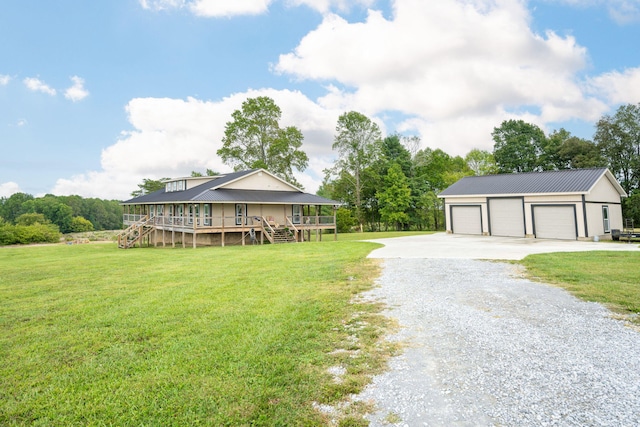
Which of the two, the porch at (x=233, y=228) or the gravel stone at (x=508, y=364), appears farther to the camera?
the porch at (x=233, y=228)

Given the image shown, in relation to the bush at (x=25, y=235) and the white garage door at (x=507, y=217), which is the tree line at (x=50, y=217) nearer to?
the bush at (x=25, y=235)

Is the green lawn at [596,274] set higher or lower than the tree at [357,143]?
lower

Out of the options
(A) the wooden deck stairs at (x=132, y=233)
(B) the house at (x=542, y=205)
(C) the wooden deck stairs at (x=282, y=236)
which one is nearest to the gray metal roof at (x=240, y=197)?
(A) the wooden deck stairs at (x=132, y=233)

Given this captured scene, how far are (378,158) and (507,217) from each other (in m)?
19.5

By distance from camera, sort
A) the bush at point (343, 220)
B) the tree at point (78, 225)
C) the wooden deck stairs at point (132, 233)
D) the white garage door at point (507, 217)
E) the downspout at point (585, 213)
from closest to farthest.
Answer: the downspout at point (585, 213) < the white garage door at point (507, 217) < the wooden deck stairs at point (132, 233) < the bush at point (343, 220) < the tree at point (78, 225)

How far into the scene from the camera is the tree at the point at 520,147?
4146 cm

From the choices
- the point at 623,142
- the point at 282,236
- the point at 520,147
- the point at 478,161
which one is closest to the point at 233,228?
the point at 282,236

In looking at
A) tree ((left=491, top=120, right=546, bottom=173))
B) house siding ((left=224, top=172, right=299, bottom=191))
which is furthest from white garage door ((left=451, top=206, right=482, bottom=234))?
tree ((left=491, top=120, right=546, bottom=173))

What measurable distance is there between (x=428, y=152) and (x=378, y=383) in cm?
4283

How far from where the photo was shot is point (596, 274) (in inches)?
344

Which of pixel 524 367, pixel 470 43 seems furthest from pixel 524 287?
pixel 470 43

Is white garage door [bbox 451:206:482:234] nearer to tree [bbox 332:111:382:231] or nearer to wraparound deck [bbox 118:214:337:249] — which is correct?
wraparound deck [bbox 118:214:337:249]

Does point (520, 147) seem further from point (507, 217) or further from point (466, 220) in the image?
point (507, 217)

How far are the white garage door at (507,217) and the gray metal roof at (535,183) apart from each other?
737 mm
